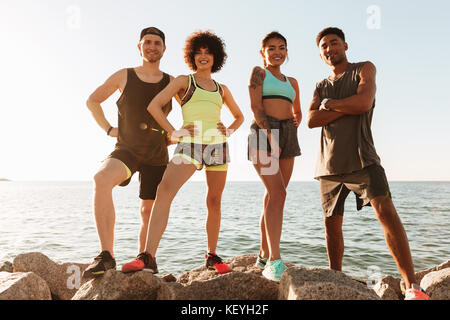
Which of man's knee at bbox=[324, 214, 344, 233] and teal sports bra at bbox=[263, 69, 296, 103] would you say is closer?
teal sports bra at bbox=[263, 69, 296, 103]

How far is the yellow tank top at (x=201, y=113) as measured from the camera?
12.1 ft

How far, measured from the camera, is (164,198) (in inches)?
135

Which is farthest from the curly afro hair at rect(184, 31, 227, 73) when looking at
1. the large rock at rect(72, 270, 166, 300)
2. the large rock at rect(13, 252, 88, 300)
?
the large rock at rect(13, 252, 88, 300)

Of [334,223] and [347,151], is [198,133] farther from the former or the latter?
[334,223]

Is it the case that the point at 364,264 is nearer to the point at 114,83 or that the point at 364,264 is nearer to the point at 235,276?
the point at 235,276

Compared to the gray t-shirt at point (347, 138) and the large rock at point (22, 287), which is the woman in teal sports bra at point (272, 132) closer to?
the gray t-shirt at point (347, 138)

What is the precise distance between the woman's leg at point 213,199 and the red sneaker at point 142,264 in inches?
33.5

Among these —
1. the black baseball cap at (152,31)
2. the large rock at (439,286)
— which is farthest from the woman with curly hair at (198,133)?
the large rock at (439,286)

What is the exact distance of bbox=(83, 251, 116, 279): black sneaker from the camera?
3.18 meters

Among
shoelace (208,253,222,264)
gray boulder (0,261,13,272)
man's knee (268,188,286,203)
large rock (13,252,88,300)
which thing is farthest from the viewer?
gray boulder (0,261,13,272)

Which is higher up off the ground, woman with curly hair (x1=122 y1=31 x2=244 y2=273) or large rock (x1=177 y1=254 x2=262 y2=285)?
woman with curly hair (x1=122 y1=31 x2=244 y2=273)

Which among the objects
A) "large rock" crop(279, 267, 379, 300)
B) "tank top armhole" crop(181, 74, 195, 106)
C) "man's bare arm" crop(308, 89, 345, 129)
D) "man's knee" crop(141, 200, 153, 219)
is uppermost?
"tank top armhole" crop(181, 74, 195, 106)

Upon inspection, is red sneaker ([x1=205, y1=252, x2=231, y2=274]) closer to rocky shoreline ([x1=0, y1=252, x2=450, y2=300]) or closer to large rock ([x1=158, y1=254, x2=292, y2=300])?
rocky shoreline ([x1=0, y1=252, x2=450, y2=300])
